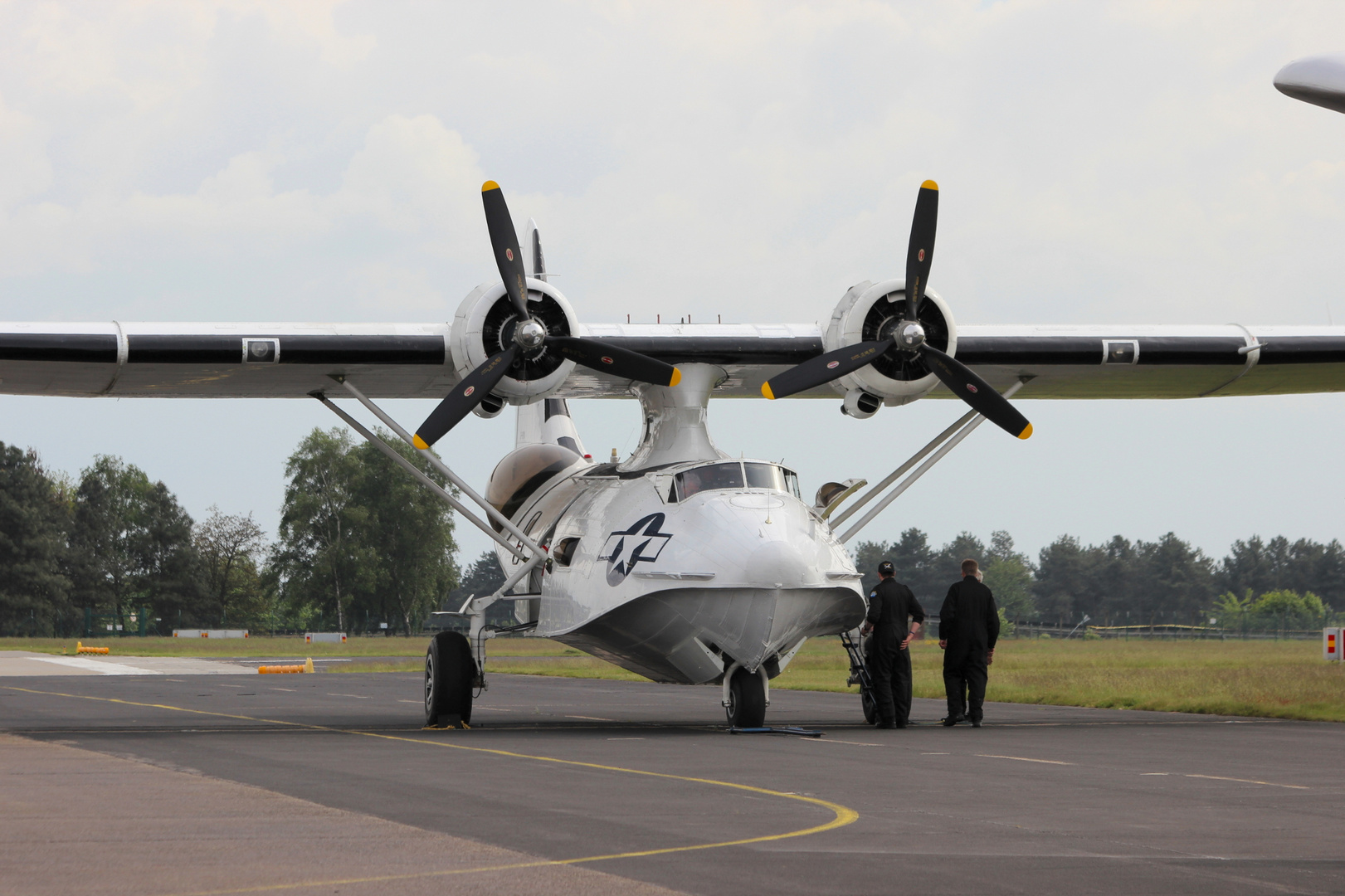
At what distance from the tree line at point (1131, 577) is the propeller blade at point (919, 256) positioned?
12284 cm

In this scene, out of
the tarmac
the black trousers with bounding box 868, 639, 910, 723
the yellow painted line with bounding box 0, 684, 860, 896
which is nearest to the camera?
the yellow painted line with bounding box 0, 684, 860, 896

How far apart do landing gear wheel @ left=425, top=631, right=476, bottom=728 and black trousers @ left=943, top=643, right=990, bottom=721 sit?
524cm

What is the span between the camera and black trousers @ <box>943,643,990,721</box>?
16094 mm

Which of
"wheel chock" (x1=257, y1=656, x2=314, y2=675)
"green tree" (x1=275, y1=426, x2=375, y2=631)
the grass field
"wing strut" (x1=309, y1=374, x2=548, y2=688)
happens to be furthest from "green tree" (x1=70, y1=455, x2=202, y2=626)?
"wing strut" (x1=309, y1=374, x2=548, y2=688)

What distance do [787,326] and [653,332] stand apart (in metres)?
1.65

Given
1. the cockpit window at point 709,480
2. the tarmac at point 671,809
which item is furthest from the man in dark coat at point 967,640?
the cockpit window at point 709,480

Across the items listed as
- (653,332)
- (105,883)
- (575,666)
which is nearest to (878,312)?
(653,332)

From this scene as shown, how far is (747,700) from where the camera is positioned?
14859 millimetres

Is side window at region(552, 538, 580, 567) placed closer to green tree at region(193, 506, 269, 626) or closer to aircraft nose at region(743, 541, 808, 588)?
aircraft nose at region(743, 541, 808, 588)

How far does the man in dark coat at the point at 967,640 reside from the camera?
16.1 metres

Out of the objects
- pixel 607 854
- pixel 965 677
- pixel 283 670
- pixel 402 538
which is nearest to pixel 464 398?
pixel 965 677

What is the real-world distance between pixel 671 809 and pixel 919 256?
30.7 feet

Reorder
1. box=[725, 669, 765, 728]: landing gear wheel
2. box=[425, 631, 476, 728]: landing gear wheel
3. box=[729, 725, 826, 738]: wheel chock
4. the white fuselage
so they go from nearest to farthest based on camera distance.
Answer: the white fuselage
box=[729, 725, 826, 738]: wheel chock
box=[725, 669, 765, 728]: landing gear wheel
box=[425, 631, 476, 728]: landing gear wheel

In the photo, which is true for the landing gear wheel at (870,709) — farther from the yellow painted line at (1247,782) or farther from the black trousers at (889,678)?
the yellow painted line at (1247,782)
